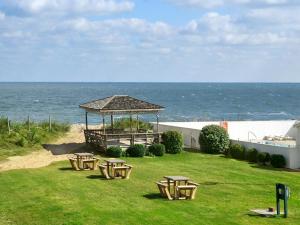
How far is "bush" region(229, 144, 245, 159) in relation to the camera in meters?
32.7

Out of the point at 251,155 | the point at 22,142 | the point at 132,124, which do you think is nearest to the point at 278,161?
the point at 251,155

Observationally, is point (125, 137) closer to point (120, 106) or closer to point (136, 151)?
point (136, 151)

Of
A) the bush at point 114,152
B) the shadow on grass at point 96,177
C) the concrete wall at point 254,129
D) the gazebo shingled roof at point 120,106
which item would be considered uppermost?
the gazebo shingled roof at point 120,106

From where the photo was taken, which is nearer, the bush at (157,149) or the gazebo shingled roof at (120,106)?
the bush at (157,149)

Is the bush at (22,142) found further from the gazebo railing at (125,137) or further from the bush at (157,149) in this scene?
the bush at (157,149)

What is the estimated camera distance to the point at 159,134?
3450cm

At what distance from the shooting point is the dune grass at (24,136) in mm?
33656

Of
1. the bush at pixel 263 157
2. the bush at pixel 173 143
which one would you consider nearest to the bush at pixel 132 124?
the bush at pixel 173 143

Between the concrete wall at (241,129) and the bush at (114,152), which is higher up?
the concrete wall at (241,129)

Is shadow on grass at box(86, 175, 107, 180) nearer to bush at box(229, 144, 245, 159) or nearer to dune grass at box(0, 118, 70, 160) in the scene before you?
dune grass at box(0, 118, 70, 160)

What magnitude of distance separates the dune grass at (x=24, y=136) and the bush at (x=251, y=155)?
12.4 meters

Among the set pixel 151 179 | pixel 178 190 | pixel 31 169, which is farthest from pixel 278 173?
pixel 31 169

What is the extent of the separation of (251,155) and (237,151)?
1186 mm

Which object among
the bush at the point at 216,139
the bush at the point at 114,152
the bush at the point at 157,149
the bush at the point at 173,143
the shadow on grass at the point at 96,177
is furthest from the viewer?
the bush at the point at 216,139
